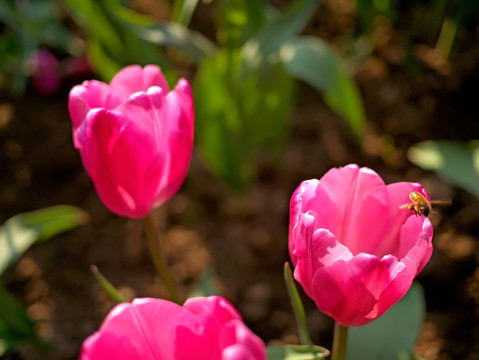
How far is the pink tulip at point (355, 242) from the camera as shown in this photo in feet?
1.76

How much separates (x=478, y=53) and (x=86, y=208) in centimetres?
93

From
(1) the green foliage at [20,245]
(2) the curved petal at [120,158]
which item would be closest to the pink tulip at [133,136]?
(2) the curved petal at [120,158]

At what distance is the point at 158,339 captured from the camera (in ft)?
1.67

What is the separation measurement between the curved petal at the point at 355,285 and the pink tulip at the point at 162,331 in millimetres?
101

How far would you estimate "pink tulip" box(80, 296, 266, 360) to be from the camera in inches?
19.1

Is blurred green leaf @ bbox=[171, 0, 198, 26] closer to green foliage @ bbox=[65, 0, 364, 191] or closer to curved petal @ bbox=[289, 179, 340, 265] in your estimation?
green foliage @ bbox=[65, 0, 364, 191]

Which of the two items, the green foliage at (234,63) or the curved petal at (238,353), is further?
the green foliage at (234,63)

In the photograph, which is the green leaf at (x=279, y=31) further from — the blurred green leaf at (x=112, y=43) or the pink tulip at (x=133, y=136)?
the pink tulip at (x=133, y=136)

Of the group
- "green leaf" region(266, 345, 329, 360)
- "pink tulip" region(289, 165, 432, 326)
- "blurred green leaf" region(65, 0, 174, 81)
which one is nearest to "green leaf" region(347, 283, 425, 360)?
"green leaf" region(266, 345, 329, 360)

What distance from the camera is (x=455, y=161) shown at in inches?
41.1

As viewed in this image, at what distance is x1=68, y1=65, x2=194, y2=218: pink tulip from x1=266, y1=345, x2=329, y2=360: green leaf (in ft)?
0.65

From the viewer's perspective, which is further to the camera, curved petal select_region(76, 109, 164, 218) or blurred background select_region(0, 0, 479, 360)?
blurred background select_region(0, 0, 479, 360)

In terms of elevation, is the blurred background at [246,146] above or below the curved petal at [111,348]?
below

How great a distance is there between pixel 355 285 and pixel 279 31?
2.22 feet
